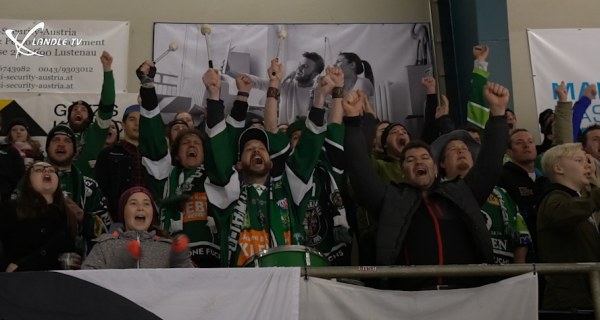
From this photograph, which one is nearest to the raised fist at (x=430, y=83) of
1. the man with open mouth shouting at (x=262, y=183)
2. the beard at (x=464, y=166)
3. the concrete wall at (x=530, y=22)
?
the concrete wall at (x=530, y=22)

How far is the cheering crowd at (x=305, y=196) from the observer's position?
3.53 m

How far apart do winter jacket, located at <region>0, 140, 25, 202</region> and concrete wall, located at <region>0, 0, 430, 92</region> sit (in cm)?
239

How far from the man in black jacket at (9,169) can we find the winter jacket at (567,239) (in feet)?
9.96

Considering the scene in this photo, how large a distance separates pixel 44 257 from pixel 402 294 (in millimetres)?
1845

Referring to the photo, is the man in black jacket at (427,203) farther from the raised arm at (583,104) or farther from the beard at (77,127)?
the beard at (77,127)

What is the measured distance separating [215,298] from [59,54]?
4.55 m

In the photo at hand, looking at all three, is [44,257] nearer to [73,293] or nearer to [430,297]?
[73,293]

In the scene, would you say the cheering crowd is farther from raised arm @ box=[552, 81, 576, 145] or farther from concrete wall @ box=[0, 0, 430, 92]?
concrete wall @ box=[0, 0, 430, 92]

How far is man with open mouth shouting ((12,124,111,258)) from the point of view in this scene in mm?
4270

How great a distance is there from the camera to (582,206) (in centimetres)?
345

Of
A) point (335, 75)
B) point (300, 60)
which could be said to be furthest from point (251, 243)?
point (300, 60)

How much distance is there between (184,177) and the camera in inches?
173

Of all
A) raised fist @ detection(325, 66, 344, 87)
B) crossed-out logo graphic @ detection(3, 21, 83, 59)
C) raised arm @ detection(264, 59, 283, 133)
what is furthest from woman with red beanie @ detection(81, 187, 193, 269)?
crossed-out logo graphic @ detection(3, 21, 83, 59)

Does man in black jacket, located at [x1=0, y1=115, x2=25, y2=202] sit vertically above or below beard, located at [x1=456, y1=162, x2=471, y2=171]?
above
